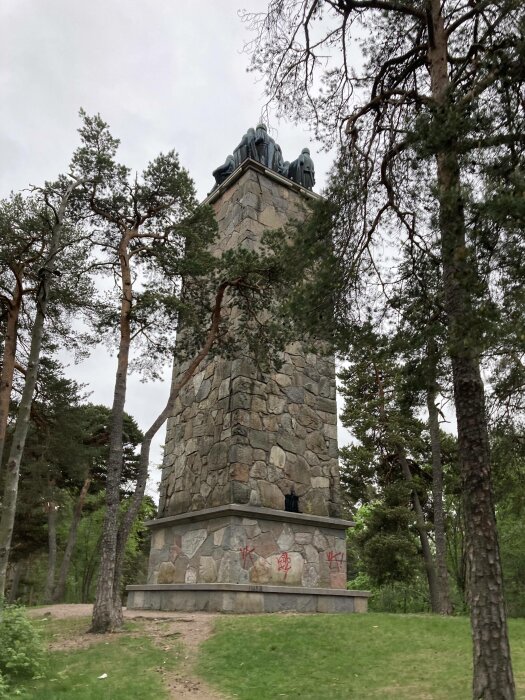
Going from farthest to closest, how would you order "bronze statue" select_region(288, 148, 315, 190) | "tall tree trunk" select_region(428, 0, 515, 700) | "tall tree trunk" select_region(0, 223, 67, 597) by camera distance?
"bronze statue" select_region(288, 148, 315, 190) → "tall tree trunk" select_region(0, 223, 67, 597) → "tall tree trunk" select_region(428, 0, 515, 700)

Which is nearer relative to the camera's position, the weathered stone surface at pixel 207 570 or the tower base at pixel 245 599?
the tower base at pixel 245 599

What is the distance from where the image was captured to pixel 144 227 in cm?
1011

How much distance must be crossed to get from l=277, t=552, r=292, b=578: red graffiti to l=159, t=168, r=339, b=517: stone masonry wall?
845 millimetres

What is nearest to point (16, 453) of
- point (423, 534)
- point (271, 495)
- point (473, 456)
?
point (473, 456)

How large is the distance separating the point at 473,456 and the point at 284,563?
5.92 metres

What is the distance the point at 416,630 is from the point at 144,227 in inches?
311

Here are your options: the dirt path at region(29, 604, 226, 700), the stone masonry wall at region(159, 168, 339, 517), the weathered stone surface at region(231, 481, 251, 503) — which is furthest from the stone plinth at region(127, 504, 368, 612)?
the dirt path at region(29, 604, 226, 700)

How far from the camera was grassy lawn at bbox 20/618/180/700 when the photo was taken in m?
5.11

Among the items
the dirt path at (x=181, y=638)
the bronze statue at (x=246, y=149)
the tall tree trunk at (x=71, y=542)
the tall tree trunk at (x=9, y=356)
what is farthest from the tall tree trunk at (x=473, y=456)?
the tall tree trunk at (x=71, y=542)

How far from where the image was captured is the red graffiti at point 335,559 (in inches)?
412

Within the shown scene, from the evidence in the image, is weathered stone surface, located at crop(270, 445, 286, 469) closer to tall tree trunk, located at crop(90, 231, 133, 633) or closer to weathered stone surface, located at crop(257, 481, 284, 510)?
weathered stone surface, located at crop(257, 481, 284, 510)

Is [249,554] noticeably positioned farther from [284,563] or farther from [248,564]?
[284,563]

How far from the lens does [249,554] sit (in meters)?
9.27

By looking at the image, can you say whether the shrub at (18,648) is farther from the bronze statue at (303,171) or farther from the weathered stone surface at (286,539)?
the bronze statue at (303,171)
